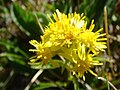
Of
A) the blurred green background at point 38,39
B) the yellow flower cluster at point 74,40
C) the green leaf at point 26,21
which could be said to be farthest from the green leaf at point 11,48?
the yellow flower cluster at point 74,40

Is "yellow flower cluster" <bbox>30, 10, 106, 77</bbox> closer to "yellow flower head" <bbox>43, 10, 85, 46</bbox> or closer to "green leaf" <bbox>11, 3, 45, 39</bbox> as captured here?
"yellow flower head" <bbox>43, 10, 85, 46</bbox>

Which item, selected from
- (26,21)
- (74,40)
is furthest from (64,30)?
(26,21)

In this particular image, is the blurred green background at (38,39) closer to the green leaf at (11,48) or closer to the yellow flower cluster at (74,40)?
the green leaf at (11,48)

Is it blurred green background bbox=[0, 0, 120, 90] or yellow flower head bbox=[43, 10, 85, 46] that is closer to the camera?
yellow flower head bbox=[43, 10, 85, 46]

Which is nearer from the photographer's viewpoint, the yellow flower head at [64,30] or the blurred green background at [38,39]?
the yellow flower head at [64,30]

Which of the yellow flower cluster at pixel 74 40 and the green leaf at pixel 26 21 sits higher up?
the green leaf at pixel 26 21

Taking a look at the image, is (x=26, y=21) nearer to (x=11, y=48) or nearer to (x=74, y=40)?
(x=11, y=48)

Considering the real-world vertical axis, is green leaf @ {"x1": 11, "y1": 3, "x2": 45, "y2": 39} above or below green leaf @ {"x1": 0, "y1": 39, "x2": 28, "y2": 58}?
above

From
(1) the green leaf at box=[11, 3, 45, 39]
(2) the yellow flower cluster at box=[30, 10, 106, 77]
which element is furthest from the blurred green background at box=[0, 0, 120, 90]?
(2) the yellow flower cluster at box=[30, 10, 106, 77]
